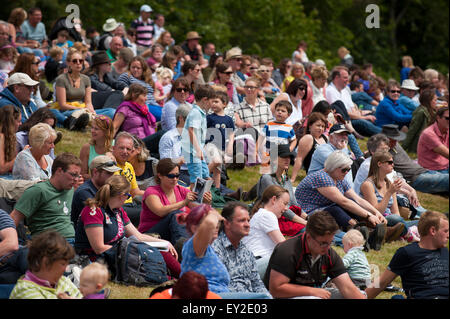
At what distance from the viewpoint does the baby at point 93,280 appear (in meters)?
4.93

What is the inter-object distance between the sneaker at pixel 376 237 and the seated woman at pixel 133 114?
3460 millimetres

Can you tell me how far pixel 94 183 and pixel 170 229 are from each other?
916mm

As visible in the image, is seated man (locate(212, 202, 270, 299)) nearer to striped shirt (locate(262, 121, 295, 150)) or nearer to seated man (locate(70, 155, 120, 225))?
seated man (locate(70, 155, 120, 225))

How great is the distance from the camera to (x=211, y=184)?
7.47 meters

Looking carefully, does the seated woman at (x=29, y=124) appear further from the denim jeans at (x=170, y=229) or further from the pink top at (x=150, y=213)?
the denim jeans at (x=170, y=229)

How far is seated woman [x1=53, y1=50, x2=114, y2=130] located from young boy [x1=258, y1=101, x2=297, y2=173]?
2.36 m

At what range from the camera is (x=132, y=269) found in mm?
6086

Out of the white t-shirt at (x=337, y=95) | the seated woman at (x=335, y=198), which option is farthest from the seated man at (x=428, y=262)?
the white t-shirt at (x=337, y=95)

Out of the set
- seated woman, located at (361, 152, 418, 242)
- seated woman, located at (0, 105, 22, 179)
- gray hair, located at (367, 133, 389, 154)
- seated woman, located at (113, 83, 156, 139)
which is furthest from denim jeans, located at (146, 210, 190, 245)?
gray hair, located at (367, 133, 389, 154)

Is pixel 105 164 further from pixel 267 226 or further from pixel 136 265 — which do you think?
pixel 267 226

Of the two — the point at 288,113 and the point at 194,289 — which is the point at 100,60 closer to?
the point at 288,113

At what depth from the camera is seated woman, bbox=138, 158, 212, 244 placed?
6.88 m

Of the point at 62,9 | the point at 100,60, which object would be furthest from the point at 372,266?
the point at 62,9
